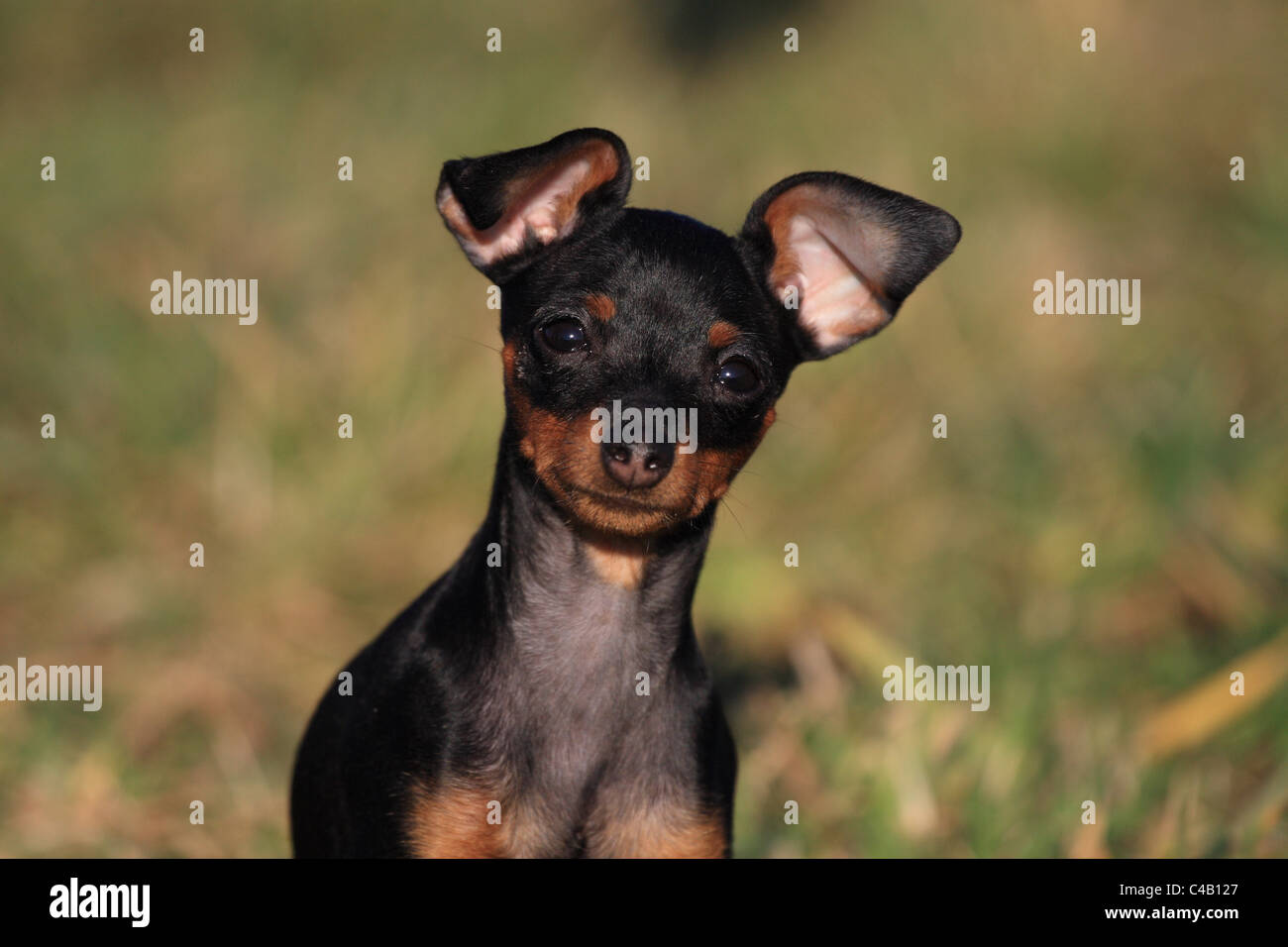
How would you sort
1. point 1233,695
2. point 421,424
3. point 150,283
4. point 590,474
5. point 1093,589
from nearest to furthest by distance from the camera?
1. point 590,474
2. point 1233,695
3. point 1093,589
4. point 421,424
5. point 150,283

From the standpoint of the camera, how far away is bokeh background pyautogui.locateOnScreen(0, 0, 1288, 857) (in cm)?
678

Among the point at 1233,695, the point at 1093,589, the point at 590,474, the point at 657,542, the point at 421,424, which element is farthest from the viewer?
the point at 421,424

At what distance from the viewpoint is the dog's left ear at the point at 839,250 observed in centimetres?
457

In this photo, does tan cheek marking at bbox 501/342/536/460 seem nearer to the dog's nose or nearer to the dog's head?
the dog's head

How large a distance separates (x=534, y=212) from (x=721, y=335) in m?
0.71

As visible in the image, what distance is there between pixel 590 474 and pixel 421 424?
5.41 m

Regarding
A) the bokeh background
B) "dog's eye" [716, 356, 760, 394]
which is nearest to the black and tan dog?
"dog's eye" [716, 356, 760, 394]

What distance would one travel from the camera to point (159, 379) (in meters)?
9.48

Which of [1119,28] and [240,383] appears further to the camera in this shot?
[1119,28]

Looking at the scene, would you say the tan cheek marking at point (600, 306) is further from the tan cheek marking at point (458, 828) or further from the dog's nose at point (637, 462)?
the tan cheek marking at point (458, 828)

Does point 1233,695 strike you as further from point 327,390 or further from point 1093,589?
point 327,390

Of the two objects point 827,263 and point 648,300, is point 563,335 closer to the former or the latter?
point 648,300

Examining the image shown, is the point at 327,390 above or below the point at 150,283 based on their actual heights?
below

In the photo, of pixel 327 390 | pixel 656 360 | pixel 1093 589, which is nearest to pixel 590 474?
pixel 656 360
